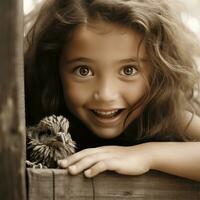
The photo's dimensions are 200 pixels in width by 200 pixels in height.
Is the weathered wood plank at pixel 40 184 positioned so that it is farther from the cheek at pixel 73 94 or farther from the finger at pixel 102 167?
the cheek at pixel 73 94

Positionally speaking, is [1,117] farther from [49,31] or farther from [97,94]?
[49,31]

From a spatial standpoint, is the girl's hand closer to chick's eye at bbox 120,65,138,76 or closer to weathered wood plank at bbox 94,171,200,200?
weathered wood plank at bbox 94,171,200,200

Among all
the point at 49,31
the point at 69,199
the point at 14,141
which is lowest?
the point at 69,199

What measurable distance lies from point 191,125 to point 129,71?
0.30 metres

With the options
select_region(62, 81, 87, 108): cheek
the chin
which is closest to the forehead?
select_region(62, 81, 87, 108): cheek

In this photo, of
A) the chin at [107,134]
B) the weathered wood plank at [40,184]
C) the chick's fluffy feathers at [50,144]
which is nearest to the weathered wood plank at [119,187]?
the weathered wood plank at [40,184]

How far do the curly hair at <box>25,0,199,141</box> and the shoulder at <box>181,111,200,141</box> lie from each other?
0.8 inches

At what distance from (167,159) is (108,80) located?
0.39 m

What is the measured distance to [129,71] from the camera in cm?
200

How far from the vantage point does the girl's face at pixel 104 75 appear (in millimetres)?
1950

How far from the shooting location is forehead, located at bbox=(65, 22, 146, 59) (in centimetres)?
195

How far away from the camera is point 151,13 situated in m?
2.05

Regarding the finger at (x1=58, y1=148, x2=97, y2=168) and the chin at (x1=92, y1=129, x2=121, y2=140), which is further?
the chin at (x1=92, y1=129, x2=121, y2=140)

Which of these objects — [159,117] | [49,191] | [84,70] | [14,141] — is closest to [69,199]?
[49,191]
